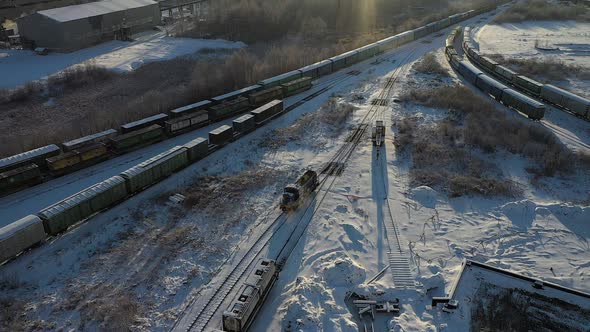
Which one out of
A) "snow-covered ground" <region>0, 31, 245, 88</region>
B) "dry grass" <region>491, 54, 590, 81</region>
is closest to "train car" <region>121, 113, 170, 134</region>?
"snow-covered ground" <region>0, 31, 245, 88</region>

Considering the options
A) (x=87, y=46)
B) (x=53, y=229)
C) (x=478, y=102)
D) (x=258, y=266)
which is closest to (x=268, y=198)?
(x=258, y=266)

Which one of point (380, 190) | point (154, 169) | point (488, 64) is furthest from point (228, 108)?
point (488, 64)

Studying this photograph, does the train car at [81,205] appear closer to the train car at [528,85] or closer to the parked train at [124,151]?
the parked train at [124,151]

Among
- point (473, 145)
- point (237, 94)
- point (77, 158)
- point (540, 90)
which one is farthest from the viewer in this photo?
point (540, 90)

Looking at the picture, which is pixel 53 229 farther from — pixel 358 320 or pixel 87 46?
pixel 87 46

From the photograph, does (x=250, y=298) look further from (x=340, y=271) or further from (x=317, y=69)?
(x=317, y=69)
